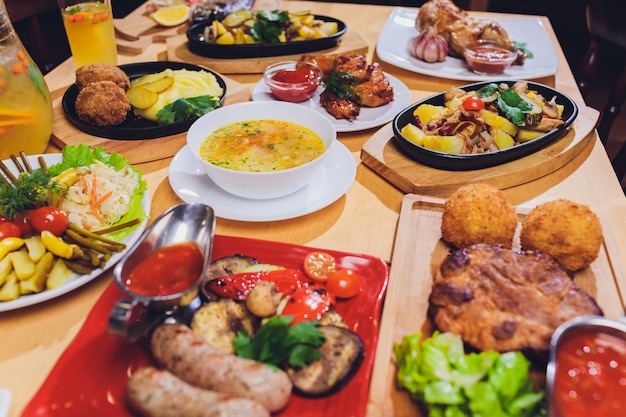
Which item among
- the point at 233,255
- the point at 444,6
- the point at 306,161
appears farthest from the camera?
the point at 444,6

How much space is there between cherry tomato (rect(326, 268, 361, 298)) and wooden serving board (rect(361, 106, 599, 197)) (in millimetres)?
766

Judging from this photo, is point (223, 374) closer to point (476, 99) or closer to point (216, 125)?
point (216, 125)

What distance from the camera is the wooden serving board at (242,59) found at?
363 centimetres

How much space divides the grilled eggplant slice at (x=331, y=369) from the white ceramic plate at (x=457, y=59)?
2543mm

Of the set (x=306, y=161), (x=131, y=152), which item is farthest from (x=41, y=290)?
(x=306, y=161)

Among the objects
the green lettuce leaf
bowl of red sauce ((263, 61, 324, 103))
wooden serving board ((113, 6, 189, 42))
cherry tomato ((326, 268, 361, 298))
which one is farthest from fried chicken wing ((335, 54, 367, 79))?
wooden serving board ((113, 6, 189, 42))

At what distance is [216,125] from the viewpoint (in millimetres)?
2561

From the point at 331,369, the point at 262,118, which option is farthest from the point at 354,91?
the point at 331,369

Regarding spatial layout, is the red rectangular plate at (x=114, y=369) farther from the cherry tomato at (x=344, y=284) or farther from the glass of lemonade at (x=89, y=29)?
the glass of lemonade at (x=89, y=29)

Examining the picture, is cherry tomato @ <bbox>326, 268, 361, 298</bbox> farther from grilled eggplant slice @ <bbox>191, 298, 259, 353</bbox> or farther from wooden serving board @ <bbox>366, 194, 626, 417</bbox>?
grilled eggplant slice @ <bbox>191, 298, 259, 353</bbox>

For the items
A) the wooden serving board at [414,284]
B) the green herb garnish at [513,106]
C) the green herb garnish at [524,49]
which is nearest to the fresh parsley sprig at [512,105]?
the green herb garnish at [513,106]

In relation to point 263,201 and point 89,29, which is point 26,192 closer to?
point 263,201

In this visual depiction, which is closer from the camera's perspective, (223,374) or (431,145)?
(223,374)

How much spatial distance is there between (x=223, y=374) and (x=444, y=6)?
11.8ft
